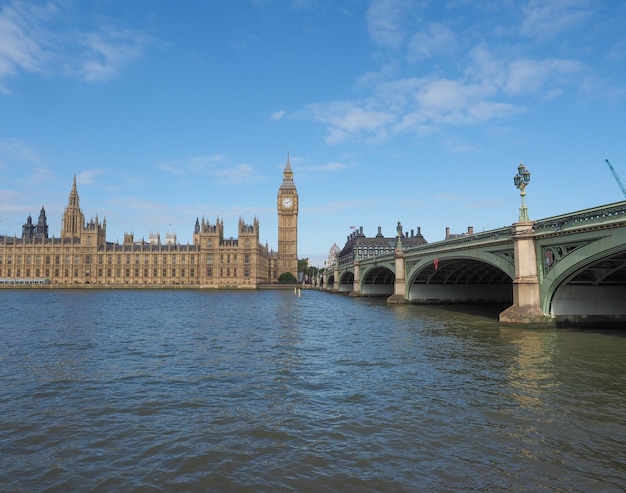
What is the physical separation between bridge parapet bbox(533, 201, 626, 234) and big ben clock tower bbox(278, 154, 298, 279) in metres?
153

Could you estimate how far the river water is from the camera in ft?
25.8

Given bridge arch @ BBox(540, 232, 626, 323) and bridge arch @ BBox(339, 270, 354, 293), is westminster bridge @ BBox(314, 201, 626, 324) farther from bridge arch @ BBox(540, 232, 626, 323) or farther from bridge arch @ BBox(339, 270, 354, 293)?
bridge arch @ BBox(339, 270, 354, 293)

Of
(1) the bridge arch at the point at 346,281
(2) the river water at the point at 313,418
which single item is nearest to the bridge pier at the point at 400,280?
(2) the river water at the point at 313,418

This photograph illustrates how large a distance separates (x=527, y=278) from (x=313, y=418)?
21394 mm

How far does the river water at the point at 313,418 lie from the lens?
309 inches

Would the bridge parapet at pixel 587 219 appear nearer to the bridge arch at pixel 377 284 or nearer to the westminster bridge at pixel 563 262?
the westminster bridge at pixel 563 262

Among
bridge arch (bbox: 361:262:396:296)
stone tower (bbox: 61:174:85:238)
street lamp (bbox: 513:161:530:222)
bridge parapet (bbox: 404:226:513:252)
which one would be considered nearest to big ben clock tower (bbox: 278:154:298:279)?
stone tower (bbox: 61:174:85:238)

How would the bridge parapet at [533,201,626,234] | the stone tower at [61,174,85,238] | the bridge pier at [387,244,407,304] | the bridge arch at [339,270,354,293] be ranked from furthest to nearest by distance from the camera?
the stone tower at [61,174,85,238], the bridge arch at [339,270,354,293], the bridge pier at [387,244,407,304], the bridge parapet at [533,201,626,234]

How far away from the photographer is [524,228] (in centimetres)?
2833

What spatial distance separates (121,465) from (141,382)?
6.77 meters

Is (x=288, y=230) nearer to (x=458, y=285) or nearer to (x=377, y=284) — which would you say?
(x=377, y=284)

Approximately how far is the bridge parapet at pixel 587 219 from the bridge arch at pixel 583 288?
3.60ft

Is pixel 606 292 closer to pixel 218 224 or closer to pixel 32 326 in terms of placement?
pixel 32 326

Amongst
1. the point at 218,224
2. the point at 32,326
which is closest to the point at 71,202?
the point at 218,224
